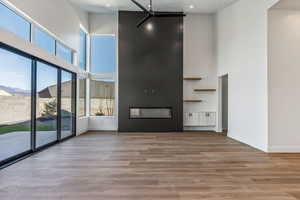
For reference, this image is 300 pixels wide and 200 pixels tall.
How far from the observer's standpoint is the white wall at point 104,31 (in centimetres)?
752

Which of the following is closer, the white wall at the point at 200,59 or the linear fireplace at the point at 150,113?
the linear fireplace at the point at 150,113

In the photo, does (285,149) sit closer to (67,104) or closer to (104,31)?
(67,104)

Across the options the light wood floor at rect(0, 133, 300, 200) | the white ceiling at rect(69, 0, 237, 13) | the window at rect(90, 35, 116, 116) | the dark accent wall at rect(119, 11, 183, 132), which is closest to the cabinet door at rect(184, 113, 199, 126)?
the dark accent wall at rect(119, 11, 183, 132)

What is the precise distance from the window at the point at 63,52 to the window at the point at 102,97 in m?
1.75

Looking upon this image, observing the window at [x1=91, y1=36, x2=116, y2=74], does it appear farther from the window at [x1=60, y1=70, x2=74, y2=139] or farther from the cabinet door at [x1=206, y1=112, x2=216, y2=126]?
the cabinet door at [x1=206, y1=112, x2=216, y2=126]

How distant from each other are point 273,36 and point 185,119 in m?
4.04

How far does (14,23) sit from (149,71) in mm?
4365

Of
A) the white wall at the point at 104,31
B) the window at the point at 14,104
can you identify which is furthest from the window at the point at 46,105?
the white wall at the point at 104,31

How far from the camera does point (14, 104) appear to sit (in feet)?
11.6

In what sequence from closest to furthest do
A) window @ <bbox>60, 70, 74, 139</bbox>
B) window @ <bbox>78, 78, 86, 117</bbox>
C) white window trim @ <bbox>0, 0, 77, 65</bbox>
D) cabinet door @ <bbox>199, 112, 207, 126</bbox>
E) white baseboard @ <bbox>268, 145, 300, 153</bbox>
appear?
white window trim @ <bbox>0, 0, 77, 65</bbox> < white baseboard @ <bbox>268, 145, 300, 153</bbox> < window @ <bbox>60, 70, 74, 139</bbox> < window @ <bbox>78, 78, 86, 117</bbox> < cabinet door @ <bbox>199, 112, 207, 126</bbox>

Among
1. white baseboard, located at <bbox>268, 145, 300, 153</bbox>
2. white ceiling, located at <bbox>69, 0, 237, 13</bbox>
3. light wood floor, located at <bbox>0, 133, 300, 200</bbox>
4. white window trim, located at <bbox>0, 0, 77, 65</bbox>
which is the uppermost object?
white ceiling, located at <bbox>69, 0, 237, 13</bbox>

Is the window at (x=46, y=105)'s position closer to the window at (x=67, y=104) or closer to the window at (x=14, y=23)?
the window at (x=67, y=104)

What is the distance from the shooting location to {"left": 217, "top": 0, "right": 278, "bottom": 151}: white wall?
14.6 ft

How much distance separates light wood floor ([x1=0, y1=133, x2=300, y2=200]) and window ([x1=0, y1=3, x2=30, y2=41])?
2.36m
